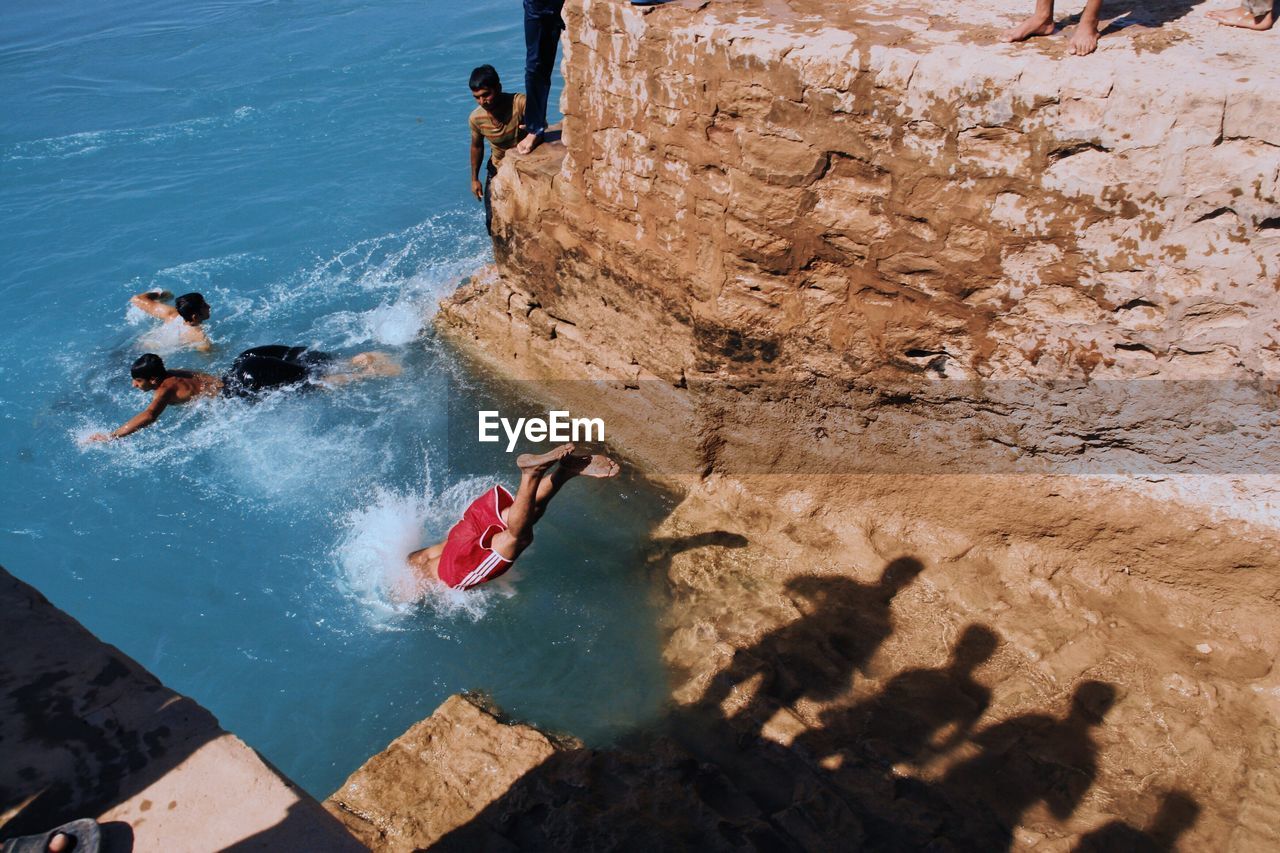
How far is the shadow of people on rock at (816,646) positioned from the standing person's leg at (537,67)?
3.51 metres

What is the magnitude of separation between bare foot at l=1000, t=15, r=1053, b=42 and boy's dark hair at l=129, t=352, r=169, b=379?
6.12 meters

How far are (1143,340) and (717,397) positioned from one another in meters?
2.20

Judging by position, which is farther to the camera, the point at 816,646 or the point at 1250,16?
the point at 816,646

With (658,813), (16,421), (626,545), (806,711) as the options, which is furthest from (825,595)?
(16,421)

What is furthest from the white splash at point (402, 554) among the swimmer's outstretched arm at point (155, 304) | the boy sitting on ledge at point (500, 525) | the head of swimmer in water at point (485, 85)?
the swimmer's outstretched arm at point (155, 304)

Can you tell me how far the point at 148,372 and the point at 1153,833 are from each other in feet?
22.5

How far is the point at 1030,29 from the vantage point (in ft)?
12.4

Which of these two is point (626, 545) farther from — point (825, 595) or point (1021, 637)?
point (1021, 637)

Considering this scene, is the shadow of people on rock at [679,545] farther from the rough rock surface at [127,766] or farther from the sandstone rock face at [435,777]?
the rough rock surface at [127,766]

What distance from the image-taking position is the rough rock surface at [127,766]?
233 cm

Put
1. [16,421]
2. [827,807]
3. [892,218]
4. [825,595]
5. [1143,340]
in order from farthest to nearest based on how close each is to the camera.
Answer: [16,421]
[825,595]
[892,218]
[1143,340]
[827,807]

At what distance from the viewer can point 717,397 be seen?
5.07 meters

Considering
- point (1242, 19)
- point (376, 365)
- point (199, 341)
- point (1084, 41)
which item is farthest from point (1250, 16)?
point (199, 341)

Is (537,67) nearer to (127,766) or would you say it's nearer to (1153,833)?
(127,766)
